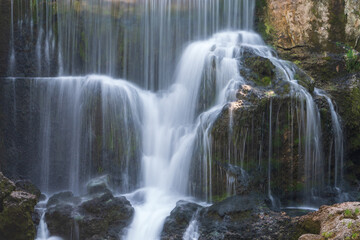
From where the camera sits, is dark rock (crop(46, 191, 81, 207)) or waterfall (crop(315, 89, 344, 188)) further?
waterfall (crop(315, 89, 344, 188))

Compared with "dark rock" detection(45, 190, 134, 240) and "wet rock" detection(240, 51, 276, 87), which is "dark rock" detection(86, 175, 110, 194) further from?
"wet rock" detection(240, 51, 276, 87)

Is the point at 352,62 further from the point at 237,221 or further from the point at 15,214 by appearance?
the point at 15,214

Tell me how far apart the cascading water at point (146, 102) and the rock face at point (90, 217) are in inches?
11.5

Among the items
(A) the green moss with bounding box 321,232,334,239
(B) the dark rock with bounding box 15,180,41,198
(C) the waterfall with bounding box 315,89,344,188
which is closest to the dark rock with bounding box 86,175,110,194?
(B) the dark rock with bounding box 15,180,41,198

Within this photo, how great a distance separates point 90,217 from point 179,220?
1711 millimetres

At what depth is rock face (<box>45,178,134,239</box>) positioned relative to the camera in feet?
22.1

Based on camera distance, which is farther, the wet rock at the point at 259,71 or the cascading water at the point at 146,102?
the wet rock at the point at 259,71

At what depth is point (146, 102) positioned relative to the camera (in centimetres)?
993

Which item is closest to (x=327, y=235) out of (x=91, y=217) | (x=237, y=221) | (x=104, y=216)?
(x=237, y=221)

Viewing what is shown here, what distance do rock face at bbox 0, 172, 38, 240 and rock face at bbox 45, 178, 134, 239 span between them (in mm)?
577

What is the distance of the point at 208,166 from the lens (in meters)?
8.07

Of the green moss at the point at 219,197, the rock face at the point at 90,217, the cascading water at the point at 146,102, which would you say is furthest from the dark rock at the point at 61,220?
the green moss at the point at 219,197

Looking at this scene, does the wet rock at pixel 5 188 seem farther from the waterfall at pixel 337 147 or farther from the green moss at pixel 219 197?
the waterfall at pixel 337 147

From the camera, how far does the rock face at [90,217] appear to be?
674 cm
